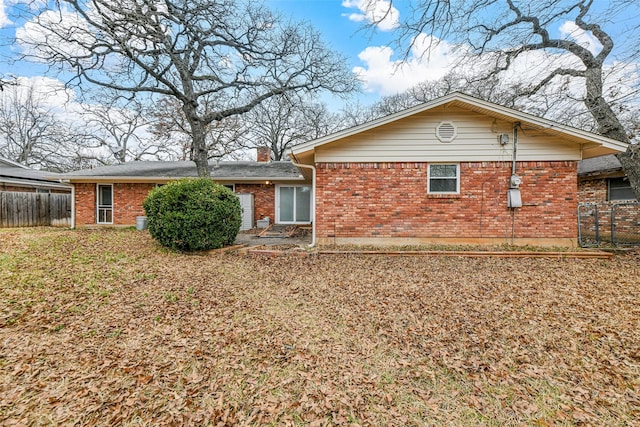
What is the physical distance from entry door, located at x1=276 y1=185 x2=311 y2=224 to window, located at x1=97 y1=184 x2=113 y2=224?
26.8 ft

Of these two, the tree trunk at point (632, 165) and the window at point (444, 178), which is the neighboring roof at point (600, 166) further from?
the window at point (444, 178)

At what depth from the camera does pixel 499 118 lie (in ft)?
26.5

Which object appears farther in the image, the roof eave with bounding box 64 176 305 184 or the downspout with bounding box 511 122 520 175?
the roof eave with bounding box 64 176 305 184

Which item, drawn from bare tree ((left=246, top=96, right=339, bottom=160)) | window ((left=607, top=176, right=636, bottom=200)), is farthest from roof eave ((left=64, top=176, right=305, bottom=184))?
window ((left=607, top=176, right=636, bottom=200))

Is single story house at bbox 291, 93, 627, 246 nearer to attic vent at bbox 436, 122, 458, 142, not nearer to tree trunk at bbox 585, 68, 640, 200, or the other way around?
attic vent at bbox 436, 122, 458, 142

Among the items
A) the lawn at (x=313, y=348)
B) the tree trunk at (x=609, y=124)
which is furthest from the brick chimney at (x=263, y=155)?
the tree trunk at (x=609, y=124)

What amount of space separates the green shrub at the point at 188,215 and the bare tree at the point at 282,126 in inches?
680

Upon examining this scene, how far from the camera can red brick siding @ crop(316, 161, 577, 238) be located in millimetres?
8156

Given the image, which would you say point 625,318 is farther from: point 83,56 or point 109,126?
point 109,126

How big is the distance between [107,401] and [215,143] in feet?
73.3

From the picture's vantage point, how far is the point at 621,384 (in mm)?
2535

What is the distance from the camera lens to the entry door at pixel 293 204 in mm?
13453

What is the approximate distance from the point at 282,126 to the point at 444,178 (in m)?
19.8

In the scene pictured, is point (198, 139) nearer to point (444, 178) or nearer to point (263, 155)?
point (263, 155)
